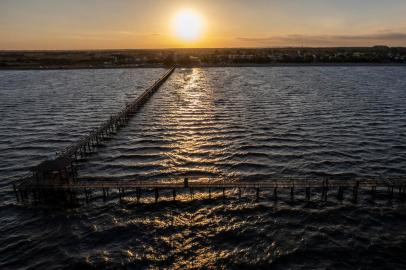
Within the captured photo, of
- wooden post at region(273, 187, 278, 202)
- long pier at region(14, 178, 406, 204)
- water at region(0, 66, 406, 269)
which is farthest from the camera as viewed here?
wooden post at region(273, 187, 278, 202)

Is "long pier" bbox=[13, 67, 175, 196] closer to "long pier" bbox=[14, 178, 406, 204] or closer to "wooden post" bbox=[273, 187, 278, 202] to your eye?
"long pier" bbox=[14, 178, 406, 204]

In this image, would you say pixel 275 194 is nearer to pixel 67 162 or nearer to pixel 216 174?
pixel 216 174

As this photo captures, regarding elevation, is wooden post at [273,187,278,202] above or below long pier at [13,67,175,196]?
below

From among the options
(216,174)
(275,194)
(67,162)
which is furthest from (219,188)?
(67,162)

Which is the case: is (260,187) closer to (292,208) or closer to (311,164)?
(292,208)

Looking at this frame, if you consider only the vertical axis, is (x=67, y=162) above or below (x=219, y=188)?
above

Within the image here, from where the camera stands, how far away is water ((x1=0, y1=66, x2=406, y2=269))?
33375 mm

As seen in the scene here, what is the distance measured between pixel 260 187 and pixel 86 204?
22.5 meters

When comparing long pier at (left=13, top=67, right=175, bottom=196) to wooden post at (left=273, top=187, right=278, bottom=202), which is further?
wooden post at (left=273, top=187, right=278, bottom=202)

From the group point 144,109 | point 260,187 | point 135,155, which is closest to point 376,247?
point 260,187

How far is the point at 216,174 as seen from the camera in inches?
1955

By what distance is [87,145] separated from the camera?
2522 inches

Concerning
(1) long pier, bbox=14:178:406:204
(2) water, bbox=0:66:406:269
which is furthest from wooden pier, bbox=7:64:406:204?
(2) water, bbox=0:66:406:269

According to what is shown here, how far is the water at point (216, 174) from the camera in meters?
33.4
